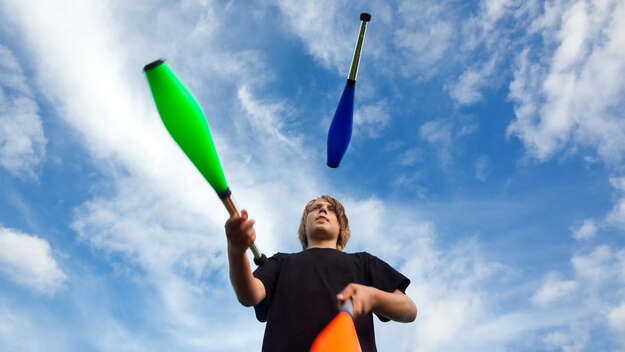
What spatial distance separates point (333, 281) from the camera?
6.94 feet

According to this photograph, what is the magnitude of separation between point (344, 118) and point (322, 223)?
0.80 m

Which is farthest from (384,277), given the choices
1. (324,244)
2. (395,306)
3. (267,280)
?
(267,280)

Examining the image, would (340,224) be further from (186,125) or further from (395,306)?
(186,125)

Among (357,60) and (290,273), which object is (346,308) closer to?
(290,273)

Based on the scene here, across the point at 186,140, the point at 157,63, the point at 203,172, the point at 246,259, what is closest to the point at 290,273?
the point at 246,259

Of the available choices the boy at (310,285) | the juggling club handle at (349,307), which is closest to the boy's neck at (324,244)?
the boy at (310,285)

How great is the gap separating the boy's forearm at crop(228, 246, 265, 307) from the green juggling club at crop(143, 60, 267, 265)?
0.19 metres

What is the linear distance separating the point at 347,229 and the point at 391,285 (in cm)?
73

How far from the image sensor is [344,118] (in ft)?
9.62

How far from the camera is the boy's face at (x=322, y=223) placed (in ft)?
8.08

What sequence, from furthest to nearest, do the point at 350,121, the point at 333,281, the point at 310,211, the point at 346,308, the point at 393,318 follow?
the point at 350,121 → the point at 310,211 → the point at 333,281 → the point at 393,318 → the point at 346,308

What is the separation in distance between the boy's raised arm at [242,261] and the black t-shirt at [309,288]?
0.38ft

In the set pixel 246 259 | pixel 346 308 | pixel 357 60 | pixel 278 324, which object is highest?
pixel 357 60

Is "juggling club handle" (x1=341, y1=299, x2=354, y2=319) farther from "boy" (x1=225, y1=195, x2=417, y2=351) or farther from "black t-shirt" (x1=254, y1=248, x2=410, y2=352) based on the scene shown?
"black t-shirt" (x1=254, y1=248, x2=410, y2=352)
